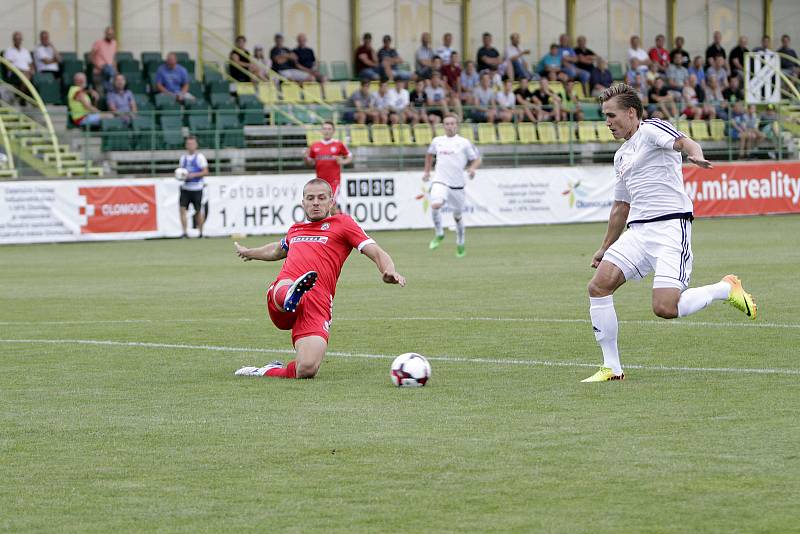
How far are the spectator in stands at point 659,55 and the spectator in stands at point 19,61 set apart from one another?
58.7 ft

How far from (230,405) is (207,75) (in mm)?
28745

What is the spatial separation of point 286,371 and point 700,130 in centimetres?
2966

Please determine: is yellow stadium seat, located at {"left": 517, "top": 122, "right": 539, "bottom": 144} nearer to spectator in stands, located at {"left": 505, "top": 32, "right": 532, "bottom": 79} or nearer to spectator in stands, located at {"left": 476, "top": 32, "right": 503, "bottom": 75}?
spectator in stands, located at {"left": 505, "top": 32, "right": 532, "bottom": 79}

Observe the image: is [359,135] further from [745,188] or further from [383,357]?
[383,357]

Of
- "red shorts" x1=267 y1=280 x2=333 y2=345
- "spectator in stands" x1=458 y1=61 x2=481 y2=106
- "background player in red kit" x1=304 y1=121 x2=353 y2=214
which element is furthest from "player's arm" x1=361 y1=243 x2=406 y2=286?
"spectator in stands" x1=458 y1=61 x2=481 y2=106

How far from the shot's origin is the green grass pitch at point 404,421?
576cm

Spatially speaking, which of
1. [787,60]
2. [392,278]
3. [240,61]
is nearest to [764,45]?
[787,60]

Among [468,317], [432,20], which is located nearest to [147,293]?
[468,317]

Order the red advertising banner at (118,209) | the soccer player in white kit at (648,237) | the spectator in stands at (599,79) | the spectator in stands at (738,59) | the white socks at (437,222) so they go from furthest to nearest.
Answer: the spectator in stands at (738,59) → the spectator in stands at (599,79) → the red advertising banner at (118,209) → the white socks at (437,222) → the soccer player in white kit at (648,237)

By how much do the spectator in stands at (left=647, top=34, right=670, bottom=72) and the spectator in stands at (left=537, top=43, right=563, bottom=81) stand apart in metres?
3.05

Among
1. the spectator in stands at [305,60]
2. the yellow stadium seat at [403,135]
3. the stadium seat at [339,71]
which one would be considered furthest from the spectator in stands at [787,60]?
the spectator in stands at [305,60]

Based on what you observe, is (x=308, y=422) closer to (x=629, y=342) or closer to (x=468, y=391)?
(x=468, y=391)

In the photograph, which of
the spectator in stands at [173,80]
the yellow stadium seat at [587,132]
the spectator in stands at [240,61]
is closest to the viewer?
the spectator in stands at [173,80]

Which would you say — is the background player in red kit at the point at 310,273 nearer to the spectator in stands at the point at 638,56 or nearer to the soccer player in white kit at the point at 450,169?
the soccer player in white kit at the point at 450,169
